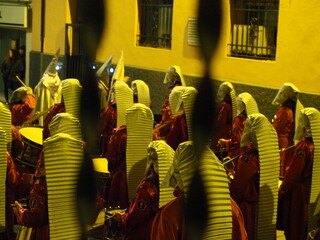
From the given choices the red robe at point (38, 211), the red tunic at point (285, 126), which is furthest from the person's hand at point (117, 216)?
the red tunic at point (285, 126)

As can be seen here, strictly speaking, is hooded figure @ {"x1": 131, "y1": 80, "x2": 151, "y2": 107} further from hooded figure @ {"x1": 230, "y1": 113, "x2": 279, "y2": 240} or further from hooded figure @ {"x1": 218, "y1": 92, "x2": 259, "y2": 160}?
hooded figure @ {"x1": 230, "y1": 113, "x2": 279, "y2": 240}

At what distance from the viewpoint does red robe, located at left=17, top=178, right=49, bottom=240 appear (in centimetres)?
500

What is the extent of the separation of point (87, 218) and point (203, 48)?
24 cm

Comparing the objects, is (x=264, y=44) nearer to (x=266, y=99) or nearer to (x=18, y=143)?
(x=266, y=99)

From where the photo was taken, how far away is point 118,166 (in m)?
6.96

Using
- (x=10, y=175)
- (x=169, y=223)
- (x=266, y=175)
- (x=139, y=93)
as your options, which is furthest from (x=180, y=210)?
(x=139, y=93)

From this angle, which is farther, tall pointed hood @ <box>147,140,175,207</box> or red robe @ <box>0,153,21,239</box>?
red robe @ <box>0,153,21,239</box>

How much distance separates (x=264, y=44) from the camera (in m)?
11.0

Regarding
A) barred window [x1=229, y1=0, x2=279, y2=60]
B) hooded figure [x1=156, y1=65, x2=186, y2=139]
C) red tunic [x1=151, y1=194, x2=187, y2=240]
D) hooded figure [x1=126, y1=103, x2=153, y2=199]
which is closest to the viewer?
red tunic [x1=151, y1=194, x2=187, y2=240]

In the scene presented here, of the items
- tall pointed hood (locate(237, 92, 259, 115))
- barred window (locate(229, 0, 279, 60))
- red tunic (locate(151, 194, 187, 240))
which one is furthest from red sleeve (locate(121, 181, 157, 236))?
barred window (locate(229, 0, 279, 60))

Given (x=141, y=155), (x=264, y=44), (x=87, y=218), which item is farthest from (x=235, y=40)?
(x=87, y=218)

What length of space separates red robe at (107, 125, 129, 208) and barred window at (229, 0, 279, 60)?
3.78 meters

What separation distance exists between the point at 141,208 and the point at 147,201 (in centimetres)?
6

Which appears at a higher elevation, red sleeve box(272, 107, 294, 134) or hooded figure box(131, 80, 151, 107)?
hooded figure box(131, 80, 151, 107)
